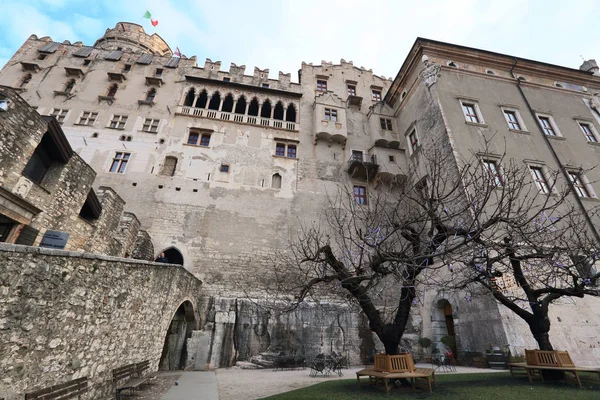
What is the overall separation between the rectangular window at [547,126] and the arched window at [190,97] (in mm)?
23821

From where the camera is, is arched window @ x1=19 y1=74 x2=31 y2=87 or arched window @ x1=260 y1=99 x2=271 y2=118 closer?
arched window @ x1=19 y1=74 x2=31 y2=87

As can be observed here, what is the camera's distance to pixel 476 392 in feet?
18.4

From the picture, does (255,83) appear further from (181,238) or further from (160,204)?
(181,238)

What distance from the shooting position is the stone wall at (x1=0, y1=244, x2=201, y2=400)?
3.89m

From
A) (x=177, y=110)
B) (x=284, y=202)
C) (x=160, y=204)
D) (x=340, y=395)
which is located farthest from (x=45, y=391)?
(x=177, y=110)

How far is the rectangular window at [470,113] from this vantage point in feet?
51.3

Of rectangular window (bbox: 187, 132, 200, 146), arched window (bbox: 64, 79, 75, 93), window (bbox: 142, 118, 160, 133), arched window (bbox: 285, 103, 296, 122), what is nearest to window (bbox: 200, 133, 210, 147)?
rectangular window (bbox: 187, 132, 200, 146)

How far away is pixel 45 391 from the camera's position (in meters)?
4.19

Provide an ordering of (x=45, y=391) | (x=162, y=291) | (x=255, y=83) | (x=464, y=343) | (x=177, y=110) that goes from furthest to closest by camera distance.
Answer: (x=255, y=83) < (x=177, y=110) < (x=464, y=343) < (x=162, y=291) < (x=45, y=391)

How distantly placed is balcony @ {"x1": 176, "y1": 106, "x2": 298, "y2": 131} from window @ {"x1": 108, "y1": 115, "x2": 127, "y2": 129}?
3676 millimetres

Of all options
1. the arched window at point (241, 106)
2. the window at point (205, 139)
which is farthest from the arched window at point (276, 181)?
the arched window at point (241, 106)

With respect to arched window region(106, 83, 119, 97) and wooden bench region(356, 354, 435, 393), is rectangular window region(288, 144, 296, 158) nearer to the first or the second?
arched window region(106, 83, 119, 97)

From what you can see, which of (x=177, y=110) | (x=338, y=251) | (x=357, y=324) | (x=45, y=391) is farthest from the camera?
(x=177, y=110)

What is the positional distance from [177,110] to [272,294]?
48.9 ft
